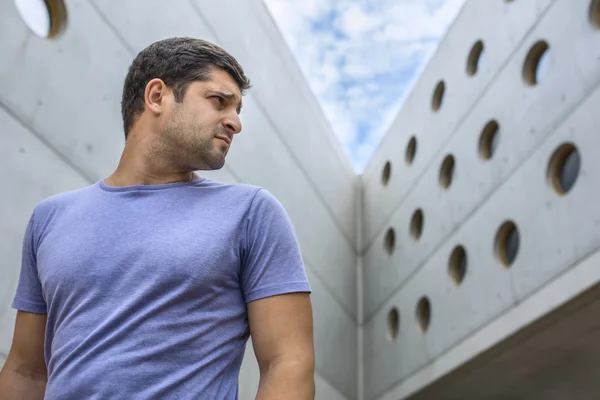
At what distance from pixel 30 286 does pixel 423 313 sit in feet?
43.0

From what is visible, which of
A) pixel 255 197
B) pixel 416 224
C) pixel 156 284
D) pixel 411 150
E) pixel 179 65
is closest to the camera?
pixel 156 284

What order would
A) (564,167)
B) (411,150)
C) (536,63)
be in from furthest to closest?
(411,150) → (536,63) → (564,167)

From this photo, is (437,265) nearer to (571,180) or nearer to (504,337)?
(504,337)

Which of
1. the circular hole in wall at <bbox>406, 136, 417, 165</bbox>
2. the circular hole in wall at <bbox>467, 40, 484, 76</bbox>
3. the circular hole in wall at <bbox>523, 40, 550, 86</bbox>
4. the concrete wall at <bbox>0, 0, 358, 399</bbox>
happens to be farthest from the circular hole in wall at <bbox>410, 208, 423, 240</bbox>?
the circular hole in wall at <bbox>523, 40, 550, 86</bbox>

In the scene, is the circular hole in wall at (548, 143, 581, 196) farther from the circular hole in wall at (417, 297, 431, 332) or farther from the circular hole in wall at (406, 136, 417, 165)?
the circular hole in wall at (406, 136, 417, 165)

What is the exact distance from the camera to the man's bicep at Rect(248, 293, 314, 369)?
1622 mm

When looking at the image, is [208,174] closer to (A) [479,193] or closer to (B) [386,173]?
(A) [479,193]

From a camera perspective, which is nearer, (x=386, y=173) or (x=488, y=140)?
(x=488, y=140)

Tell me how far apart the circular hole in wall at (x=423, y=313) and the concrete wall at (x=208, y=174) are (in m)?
1.89

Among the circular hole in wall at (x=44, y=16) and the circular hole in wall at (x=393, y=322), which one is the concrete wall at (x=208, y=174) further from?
the circular hole in wall at (x=393, y=322)

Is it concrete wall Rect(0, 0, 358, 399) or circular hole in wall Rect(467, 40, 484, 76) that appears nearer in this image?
concrete wall Rect(0, 0, 358, 399)

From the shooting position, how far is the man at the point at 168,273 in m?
1.56

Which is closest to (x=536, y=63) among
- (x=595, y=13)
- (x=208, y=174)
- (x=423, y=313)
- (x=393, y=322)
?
(x=595, y=13)

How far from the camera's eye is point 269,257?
1.70m
